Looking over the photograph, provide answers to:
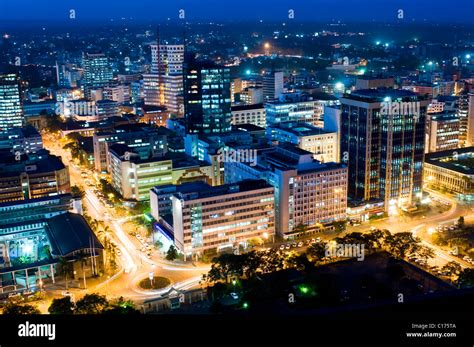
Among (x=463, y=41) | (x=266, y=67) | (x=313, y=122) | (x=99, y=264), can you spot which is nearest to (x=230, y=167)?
(x=99, y=264)

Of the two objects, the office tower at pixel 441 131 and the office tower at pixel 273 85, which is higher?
the office tower at pixel 273 85

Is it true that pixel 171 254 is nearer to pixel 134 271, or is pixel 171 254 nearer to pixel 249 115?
pixel 134 271

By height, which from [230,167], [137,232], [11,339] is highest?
[11,339]

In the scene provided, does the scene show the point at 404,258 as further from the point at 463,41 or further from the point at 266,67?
the point at 463,41

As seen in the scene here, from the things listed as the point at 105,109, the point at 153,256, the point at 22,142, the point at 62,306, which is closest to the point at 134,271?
the point at 153,256

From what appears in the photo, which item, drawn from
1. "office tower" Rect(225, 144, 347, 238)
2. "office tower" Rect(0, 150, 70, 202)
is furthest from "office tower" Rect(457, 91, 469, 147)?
"office tower" Rect(0, 150, 70, 202)

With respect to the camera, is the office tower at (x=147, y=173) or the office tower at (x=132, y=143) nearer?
the office tower at (x=147, y=173)

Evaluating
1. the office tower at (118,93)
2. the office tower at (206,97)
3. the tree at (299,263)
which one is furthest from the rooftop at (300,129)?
the office tower at (118,93)

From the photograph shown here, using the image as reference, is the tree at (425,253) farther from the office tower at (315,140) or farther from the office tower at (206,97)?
the office tower at (206,97)
